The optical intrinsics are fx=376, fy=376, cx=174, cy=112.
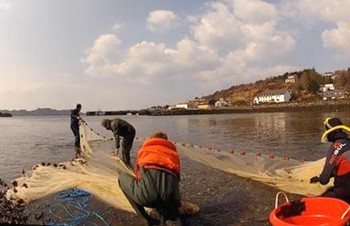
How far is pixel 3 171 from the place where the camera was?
13680 mm

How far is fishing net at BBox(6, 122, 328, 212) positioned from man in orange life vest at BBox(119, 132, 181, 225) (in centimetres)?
142

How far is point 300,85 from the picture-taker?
147 metres

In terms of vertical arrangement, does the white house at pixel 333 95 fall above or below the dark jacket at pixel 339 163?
above

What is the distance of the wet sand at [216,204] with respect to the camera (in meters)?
6.74

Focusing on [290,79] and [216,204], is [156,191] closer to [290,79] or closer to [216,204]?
[216,204]

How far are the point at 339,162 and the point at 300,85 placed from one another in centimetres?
14934

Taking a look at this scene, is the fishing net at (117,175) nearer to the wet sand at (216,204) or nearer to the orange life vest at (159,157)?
the wet sand at (216,204)

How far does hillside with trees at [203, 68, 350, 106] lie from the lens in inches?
5389

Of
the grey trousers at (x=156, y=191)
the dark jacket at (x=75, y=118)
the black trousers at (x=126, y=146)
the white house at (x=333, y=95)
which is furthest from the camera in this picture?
the white house at (x=333, y=95)

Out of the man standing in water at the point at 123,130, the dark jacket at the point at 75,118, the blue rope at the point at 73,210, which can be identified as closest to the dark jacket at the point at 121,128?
the man standing in water at the point at 123,130

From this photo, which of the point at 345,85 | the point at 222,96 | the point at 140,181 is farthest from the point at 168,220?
the point at 222,96

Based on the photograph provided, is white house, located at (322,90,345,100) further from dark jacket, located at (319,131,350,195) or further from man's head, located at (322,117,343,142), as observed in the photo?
dark jacket, located at (319,131,350,195)

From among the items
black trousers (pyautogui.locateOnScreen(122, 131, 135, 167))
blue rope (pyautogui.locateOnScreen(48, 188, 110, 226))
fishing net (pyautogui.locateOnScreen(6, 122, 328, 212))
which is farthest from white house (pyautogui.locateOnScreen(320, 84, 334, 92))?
blue rope (pyautogui.locateOnScreen(48, 188, 110, 226))

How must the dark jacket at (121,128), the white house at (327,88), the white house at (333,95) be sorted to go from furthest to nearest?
the white house at (327,88), the white house at (333,95), the dark jacket at (121,128)
